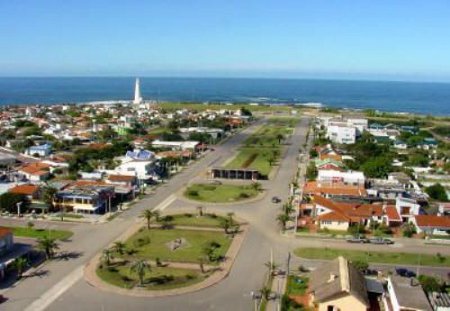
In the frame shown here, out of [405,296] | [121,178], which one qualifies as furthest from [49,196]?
[405,296]

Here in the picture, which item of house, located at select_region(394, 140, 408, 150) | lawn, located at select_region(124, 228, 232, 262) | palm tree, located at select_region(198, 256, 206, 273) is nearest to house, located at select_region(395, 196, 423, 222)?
lawn, located at select_region(124, 228, 232, 262)

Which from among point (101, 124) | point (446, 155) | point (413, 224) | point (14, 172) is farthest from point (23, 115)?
point (413, 224)

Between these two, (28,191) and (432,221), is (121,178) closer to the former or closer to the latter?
(28,191)

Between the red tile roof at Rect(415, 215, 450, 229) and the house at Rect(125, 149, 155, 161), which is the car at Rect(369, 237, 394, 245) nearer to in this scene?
the red tile roof at Rect(415, 215, 450, 229)

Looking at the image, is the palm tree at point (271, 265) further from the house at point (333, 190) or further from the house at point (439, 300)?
the house at point (333, 190)

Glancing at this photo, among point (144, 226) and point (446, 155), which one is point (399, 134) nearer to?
point (446, 155)

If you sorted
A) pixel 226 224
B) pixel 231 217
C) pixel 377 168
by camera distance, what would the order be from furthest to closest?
pixel 377 168 → pixel 231 217 → pixel 226 224
